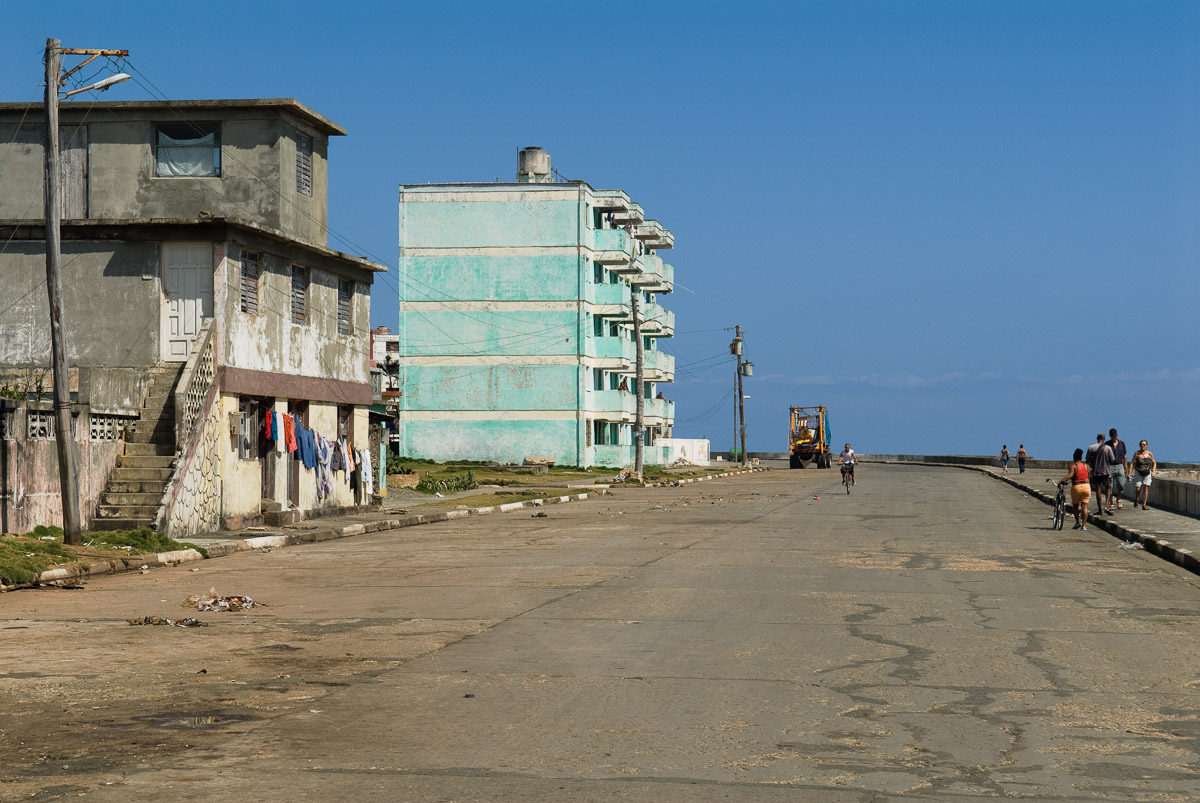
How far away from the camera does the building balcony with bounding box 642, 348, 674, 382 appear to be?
258 feet

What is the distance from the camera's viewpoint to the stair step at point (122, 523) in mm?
21702

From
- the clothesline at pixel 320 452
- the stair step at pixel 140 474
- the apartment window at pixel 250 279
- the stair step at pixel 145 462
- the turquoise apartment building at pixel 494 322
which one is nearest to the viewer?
the stair step at pixel 140 474

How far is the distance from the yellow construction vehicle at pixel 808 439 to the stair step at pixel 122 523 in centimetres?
7072

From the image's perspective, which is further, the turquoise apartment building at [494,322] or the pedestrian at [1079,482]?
the turquoise apartment building at [494,322]

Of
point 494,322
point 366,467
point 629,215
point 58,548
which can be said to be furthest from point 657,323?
point 58,548

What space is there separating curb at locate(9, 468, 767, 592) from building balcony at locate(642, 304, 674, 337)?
4577cm

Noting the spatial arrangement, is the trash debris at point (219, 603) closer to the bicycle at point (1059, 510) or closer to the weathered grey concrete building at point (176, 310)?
the weathered grey concrete building at point (176, 310)

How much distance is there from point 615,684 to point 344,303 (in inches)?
956

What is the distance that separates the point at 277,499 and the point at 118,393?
4.32 m

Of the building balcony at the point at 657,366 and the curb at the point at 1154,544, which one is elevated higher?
the building balcony at the point at 657,366

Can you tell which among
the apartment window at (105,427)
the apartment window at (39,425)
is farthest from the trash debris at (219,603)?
the apartment window at (105,427)

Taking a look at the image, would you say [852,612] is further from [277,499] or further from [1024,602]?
[277,499]

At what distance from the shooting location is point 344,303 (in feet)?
105

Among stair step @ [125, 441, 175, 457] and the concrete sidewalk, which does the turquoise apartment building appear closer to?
the concrete sidewalk
